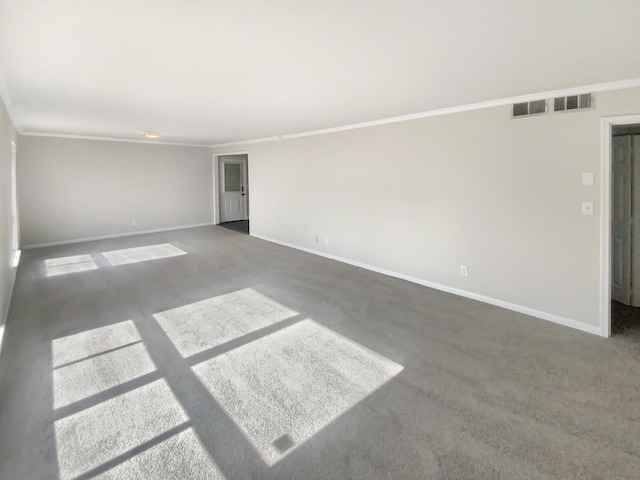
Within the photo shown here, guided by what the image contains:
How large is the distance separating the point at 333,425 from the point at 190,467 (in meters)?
0.81

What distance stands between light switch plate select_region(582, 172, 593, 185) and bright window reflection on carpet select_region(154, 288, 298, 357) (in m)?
3.18

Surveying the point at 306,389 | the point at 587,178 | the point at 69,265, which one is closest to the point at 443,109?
the point at 587,178

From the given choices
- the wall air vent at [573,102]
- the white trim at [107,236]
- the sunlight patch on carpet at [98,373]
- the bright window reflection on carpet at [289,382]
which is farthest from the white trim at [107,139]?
the wall air vent at [573,102]

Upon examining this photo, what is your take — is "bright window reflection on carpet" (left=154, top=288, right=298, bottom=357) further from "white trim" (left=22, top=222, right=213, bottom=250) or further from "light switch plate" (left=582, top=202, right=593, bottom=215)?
"white trim" (left=22, top=222, right=213, bottom=250)

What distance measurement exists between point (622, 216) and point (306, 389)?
4199mm

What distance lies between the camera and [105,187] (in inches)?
302

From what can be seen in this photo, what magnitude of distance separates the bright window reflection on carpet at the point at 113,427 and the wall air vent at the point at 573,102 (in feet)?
13.7

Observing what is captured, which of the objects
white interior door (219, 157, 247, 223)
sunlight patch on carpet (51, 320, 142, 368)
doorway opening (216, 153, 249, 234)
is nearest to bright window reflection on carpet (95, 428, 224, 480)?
sunlight patch on carpet (51, 320, 142, 368)

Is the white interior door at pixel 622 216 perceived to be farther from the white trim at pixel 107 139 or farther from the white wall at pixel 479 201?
the white trim at pixel 107 139

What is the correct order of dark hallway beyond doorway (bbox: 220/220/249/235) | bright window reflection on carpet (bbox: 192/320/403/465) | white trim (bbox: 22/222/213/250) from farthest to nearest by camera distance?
dark hallway beyond doorway (bbox: 220/220/249/235)
white trim (bbox: 22/222/213/250)
bright window reflection on carpet (bbox: 192/320/403/465)

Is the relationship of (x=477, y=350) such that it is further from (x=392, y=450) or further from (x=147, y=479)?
(x=147, y=479)

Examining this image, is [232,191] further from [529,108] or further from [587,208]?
Answer: [587,208]

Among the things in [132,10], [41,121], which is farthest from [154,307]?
[41,121]

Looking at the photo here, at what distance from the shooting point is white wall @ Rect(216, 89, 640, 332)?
3.25 meters
